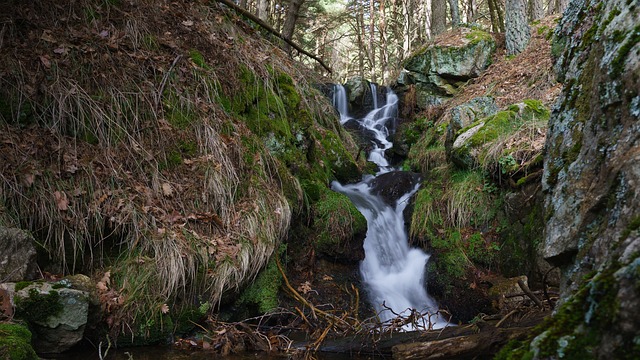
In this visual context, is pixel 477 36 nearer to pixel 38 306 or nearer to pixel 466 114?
pixel 466 114

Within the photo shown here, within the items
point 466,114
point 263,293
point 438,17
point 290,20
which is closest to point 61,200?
point 263,293

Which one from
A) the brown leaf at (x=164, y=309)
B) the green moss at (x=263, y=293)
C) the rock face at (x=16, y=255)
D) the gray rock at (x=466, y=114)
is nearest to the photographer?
the rock face at (x=16, y=255)

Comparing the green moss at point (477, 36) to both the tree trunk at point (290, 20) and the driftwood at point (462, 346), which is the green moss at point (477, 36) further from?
the driftwood at point (462, 346)

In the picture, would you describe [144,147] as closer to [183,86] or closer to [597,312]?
[183,86]

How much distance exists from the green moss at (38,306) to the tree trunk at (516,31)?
11.0 m

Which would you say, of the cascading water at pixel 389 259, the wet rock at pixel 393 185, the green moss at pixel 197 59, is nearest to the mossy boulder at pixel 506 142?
the wet rock at pixel 393 185

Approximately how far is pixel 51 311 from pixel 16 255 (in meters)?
0.54

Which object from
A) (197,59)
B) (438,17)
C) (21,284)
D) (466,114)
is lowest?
(21,284)

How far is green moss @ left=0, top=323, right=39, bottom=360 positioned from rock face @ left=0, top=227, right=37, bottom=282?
59 centimetres

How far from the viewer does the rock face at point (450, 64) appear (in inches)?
457

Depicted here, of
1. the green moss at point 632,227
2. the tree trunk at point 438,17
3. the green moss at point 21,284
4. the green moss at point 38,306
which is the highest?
the tree trunk at point 438,17

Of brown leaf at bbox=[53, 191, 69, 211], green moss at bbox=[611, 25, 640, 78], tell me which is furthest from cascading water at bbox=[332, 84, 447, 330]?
green moss at bbox=[611, 25, 640, 78]

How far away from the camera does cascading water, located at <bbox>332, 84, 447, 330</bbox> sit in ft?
19.0

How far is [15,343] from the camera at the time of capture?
9.07 feet
